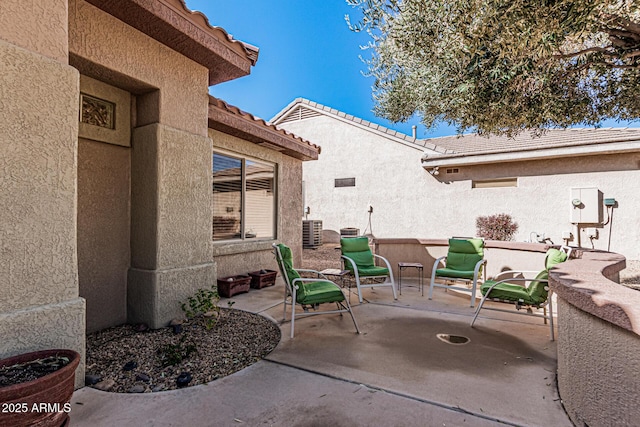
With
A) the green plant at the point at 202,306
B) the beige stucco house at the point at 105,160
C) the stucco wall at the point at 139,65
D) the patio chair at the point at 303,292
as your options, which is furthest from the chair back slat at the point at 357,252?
the stucco wall at the point at 139,65

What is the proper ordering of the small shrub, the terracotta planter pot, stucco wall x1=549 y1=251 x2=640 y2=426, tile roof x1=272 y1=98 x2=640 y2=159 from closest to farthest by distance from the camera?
stucco wall x1=549 y1=251 x2=640 y2=426
the terracotta planter pot
tile roof x1=272 y1=98 x2=640 y2=159
the small shrub

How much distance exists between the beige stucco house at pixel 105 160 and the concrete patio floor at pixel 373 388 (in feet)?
3.51

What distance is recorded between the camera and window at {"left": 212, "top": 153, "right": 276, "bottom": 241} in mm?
6203

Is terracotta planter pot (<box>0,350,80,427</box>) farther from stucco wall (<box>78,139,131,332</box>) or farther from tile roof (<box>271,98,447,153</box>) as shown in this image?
tile roof (<box>271,98,447,153</box>)

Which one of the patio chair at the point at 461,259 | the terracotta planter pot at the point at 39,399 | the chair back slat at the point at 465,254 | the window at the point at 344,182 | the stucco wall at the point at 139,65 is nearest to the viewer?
the terracotta planter pot at the point at 39,399

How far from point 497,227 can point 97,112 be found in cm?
1124

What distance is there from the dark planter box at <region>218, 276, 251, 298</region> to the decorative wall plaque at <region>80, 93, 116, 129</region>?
3141mm

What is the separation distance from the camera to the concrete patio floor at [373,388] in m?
2.32

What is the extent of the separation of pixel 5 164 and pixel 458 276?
20.5 ft

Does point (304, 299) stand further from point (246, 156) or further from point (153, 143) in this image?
point (246, 156)

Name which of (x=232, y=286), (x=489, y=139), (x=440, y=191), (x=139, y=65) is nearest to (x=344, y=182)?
(x=440, y=191)

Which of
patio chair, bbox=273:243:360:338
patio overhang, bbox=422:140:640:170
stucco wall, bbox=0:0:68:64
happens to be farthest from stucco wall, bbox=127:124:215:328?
patio overhang, bbox=422:140:640:170

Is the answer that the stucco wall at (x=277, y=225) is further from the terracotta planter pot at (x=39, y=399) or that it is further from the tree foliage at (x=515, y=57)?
the terracotta planter pot at (x=39, y=399)

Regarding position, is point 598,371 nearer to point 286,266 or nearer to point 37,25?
point 286,266
